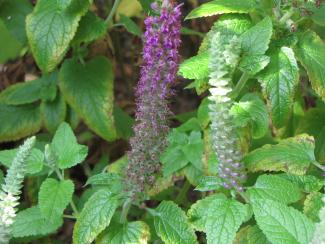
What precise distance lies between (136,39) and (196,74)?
1454 millimetres

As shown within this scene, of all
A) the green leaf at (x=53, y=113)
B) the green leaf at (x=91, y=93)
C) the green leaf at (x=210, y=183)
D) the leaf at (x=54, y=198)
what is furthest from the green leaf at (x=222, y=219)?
the green leaf at (x=53, y=113)

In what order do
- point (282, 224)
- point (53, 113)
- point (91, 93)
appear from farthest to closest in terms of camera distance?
point (53, 113) < point (91, 93) < point (282, 224)

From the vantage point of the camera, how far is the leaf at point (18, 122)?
2500 mm

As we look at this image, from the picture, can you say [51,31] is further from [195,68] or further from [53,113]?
[195,68]

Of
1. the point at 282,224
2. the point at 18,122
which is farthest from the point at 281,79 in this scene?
the point at 18,122

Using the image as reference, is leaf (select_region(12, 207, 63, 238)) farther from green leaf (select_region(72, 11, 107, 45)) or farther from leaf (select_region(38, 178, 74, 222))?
green leaf (select_region(72, 11, 107, 45))

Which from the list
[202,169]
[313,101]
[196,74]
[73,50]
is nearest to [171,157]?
[202,169]

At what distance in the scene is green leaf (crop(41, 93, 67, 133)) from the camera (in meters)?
2.49

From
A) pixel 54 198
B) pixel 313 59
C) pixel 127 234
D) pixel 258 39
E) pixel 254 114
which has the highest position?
pixel 258 39

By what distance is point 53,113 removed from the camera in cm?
249

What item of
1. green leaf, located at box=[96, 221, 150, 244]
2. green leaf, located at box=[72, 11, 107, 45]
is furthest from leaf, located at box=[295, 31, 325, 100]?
green leaf, located at box=[72, 11, 107, 45]

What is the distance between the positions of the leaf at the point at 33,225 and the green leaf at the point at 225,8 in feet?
2.46

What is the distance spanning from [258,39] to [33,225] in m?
0.87

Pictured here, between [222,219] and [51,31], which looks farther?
[51,31]
